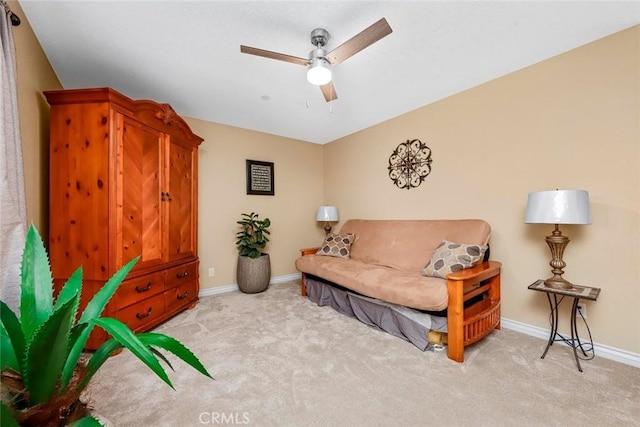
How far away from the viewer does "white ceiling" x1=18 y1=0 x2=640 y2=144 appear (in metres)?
1.66

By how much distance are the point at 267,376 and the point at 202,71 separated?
2548 millimetres

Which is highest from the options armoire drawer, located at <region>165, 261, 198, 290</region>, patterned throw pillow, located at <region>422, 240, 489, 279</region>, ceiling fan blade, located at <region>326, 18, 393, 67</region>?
ceiling fan blade, located at <region>326, 18, 393, 67</region>

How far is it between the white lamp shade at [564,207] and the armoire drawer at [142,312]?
3172 mm

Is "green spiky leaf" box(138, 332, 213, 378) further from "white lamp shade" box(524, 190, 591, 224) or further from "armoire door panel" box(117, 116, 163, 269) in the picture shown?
"white lamp shade" box(524, 190, 591, 224)

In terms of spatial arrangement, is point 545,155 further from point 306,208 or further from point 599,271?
point 306,208

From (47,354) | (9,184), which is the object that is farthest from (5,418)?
(9,184)

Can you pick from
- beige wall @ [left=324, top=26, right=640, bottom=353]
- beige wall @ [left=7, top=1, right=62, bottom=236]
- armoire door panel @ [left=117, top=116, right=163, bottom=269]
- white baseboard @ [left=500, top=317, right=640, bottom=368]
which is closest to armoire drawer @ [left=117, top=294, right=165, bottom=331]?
armoire door panel @ [left=117, top=116, right=163, bottom=269]

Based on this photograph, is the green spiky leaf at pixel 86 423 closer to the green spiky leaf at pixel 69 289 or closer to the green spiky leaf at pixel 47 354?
the green spiky leaf at pixel 47 354

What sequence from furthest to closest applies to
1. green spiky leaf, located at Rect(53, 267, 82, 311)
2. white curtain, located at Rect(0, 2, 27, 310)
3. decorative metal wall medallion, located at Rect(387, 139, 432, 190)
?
decorative metal wall medallion, located at Rect(387, 139, 432, 190) → white curtain, located at Rect(0, 2, 27, 310) → green spiky leaf, located at Rect(53, 267, 82, 311)

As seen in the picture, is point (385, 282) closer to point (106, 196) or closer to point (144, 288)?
point (144, 288)

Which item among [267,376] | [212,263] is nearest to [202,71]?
[212,263]

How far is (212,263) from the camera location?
137 inches

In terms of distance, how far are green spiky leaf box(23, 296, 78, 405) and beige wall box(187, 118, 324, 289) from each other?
2956 millimetres

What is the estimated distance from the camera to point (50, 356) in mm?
591
